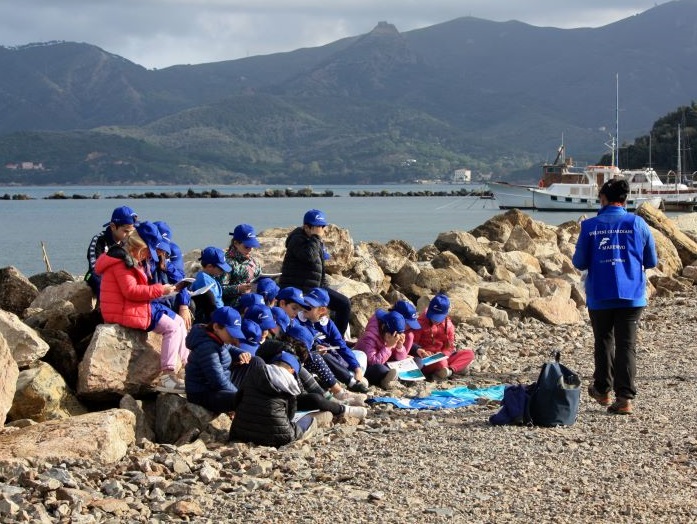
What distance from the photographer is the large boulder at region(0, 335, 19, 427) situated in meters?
7.43

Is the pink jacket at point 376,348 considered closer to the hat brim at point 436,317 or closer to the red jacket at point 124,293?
the hat brim at point 436,317

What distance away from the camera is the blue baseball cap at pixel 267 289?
32.7ft

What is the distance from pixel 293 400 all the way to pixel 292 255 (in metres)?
3.32

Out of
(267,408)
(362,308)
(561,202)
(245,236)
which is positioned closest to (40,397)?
(267,408)

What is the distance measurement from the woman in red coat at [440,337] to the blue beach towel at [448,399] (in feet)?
3.14

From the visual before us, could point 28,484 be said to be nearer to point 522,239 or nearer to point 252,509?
point 252,509

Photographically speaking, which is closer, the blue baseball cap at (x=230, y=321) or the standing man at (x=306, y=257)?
the blue baseball cap at (x=230, y=321)

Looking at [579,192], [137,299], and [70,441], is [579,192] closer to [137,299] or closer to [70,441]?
[137,299]

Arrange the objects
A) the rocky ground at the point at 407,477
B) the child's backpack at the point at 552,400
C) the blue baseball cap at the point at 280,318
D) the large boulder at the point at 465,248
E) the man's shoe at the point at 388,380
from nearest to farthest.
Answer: the rocky ground at the point at 407,477
the child's backpack at the point at 552,400
the blue baseball cap at the point at 280,318
the man's shoe at the point at 388,380
the large boulder at the point at 465,248

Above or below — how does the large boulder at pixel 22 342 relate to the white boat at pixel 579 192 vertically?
above

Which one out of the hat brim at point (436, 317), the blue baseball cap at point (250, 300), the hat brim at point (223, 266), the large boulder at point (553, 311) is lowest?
the large boulder at point (553, 311)

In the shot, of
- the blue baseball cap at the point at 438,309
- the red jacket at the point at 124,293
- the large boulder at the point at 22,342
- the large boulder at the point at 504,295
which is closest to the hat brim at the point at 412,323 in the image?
the blue baseball cap at the point at 438,309

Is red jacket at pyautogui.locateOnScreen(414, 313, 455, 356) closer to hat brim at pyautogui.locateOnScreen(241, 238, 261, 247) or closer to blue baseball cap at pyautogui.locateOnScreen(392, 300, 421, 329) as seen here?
blue baseball cap at pyautogui.locateOnScreen(392, 300, 421, 329)

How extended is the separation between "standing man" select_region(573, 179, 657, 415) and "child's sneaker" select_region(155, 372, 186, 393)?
132 inches
